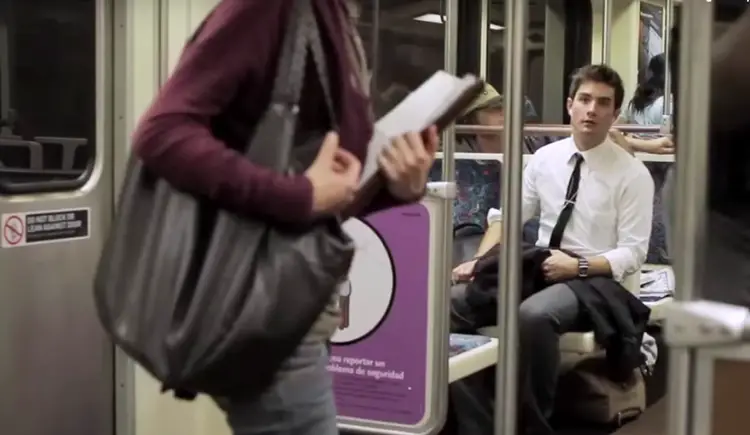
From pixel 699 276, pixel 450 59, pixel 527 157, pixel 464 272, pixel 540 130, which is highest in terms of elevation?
pixel 450 59

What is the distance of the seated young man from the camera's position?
3.86 metres

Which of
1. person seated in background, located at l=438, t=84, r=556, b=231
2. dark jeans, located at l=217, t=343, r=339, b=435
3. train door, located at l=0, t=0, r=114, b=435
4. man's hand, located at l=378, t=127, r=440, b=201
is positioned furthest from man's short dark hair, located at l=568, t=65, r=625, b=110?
dark jeans, located at l=217, t=343, r=339, b=435

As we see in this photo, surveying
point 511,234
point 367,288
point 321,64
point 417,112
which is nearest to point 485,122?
point 367,288

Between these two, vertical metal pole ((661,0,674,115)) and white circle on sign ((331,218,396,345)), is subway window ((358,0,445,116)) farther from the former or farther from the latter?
white circle on sign ((331,218,396,345))

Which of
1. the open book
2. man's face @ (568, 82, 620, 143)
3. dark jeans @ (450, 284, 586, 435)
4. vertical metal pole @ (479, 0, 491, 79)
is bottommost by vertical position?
dark jeans @ (450, 284, 586, 435)

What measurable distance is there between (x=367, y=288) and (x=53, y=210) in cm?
91

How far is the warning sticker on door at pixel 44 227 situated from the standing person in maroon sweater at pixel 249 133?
132cm

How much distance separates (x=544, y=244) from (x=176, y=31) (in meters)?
1.88

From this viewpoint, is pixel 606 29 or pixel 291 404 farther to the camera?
pixel 606 29

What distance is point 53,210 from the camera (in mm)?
2748

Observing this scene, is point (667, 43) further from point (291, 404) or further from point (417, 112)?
point (291, 404)

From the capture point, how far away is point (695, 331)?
138 centimetres

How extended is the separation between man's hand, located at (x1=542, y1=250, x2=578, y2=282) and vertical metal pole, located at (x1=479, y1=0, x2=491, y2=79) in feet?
7.37

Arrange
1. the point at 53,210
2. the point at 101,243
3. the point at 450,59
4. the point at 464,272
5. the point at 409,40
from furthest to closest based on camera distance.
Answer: the point at 409,40 → the point at 464,272 → the point at 450,59 → the point at 101,243 → the point at 53,210
